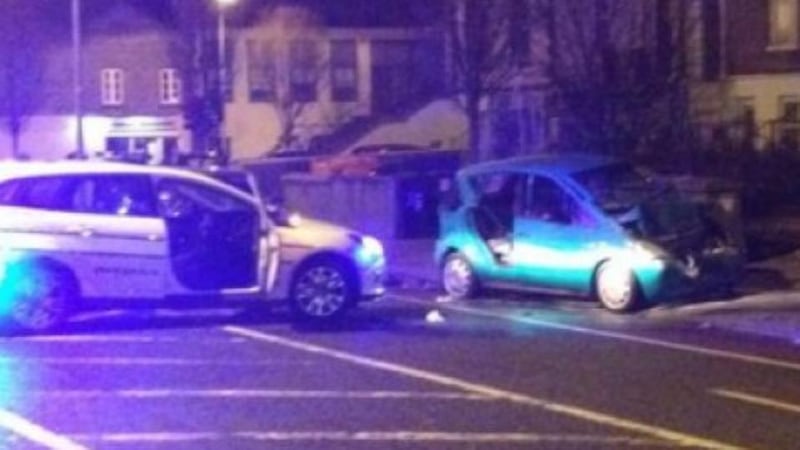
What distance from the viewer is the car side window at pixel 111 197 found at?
21219 millimetres

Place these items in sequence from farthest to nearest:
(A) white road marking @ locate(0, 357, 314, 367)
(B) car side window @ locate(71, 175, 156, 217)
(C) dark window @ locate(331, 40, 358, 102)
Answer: (C) dark window @ locate(331, 40, 358, 102) → (B) car side window @ locate(71, 175, 156, 217) → (A) white road marking @ locate(0, 357, 314, 367)

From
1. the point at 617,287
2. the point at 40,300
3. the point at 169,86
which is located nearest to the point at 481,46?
the point at 617,287

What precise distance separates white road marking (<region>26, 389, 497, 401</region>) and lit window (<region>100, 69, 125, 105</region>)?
6157 centimetres

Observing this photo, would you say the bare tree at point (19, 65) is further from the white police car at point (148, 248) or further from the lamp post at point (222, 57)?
the white police car at point (148, 248)

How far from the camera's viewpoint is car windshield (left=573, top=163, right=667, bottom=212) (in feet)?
81.3

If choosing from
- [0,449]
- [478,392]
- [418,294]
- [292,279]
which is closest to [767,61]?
[418,294]

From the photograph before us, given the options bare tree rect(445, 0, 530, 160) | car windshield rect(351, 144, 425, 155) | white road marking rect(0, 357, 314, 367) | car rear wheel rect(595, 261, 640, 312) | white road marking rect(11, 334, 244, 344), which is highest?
bare tree rect(445, 0, 530, 160)

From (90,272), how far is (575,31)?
25.3m

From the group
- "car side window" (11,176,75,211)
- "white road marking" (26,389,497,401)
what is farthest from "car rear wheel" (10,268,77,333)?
"white road marking" (26,389,497,401)

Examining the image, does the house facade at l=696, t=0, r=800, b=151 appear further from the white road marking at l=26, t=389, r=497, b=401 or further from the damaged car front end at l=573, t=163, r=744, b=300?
the white road marking at l=26, t=389, r=497, b=401

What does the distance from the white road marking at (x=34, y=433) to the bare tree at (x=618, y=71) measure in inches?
1007

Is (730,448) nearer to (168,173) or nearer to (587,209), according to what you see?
(168,173)

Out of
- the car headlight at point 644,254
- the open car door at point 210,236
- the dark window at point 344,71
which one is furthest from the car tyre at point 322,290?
the dark window at point 344,71

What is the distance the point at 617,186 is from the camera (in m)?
25.3
